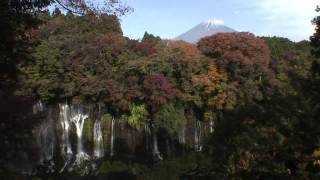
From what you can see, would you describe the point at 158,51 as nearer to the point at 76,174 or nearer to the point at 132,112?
the point at 132,112

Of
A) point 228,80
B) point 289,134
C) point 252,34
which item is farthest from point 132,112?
point 289,134

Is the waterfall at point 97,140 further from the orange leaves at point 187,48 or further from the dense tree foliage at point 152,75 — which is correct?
the orange leaves at point 187,48

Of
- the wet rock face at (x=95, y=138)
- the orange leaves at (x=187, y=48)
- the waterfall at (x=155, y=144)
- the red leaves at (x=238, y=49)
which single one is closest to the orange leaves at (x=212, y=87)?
the red leaves at (x=238, y=49)

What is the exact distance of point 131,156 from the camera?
136 feet

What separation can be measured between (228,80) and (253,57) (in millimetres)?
2357

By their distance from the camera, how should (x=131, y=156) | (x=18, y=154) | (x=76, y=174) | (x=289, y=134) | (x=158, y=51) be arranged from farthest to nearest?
(x=158, y=51) < (x=131, y=156) < (x=76, y=174) < (x=18, y=154) < (x=289, y=134)

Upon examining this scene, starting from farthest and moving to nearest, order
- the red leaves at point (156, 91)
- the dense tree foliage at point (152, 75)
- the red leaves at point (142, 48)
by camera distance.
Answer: the red leaves at point (142, 48) < the dense tree foliage at point (152, 75) < the red leaves at point (156, 91)

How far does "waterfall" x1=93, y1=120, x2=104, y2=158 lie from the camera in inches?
1610

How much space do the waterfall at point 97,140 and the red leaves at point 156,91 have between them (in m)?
3.51

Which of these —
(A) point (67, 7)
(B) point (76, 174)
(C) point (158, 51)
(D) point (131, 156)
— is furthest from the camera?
(C) point (158, 51)

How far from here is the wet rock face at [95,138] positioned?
1590 inches

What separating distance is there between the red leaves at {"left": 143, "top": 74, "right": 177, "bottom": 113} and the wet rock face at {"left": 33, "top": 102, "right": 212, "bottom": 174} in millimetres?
1866

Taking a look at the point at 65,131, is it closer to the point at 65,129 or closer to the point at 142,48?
the point at 65,129

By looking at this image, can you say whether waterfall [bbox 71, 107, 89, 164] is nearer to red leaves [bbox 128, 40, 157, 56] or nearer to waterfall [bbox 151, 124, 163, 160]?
waterfall [bbox 151, 124, 163, 160]
